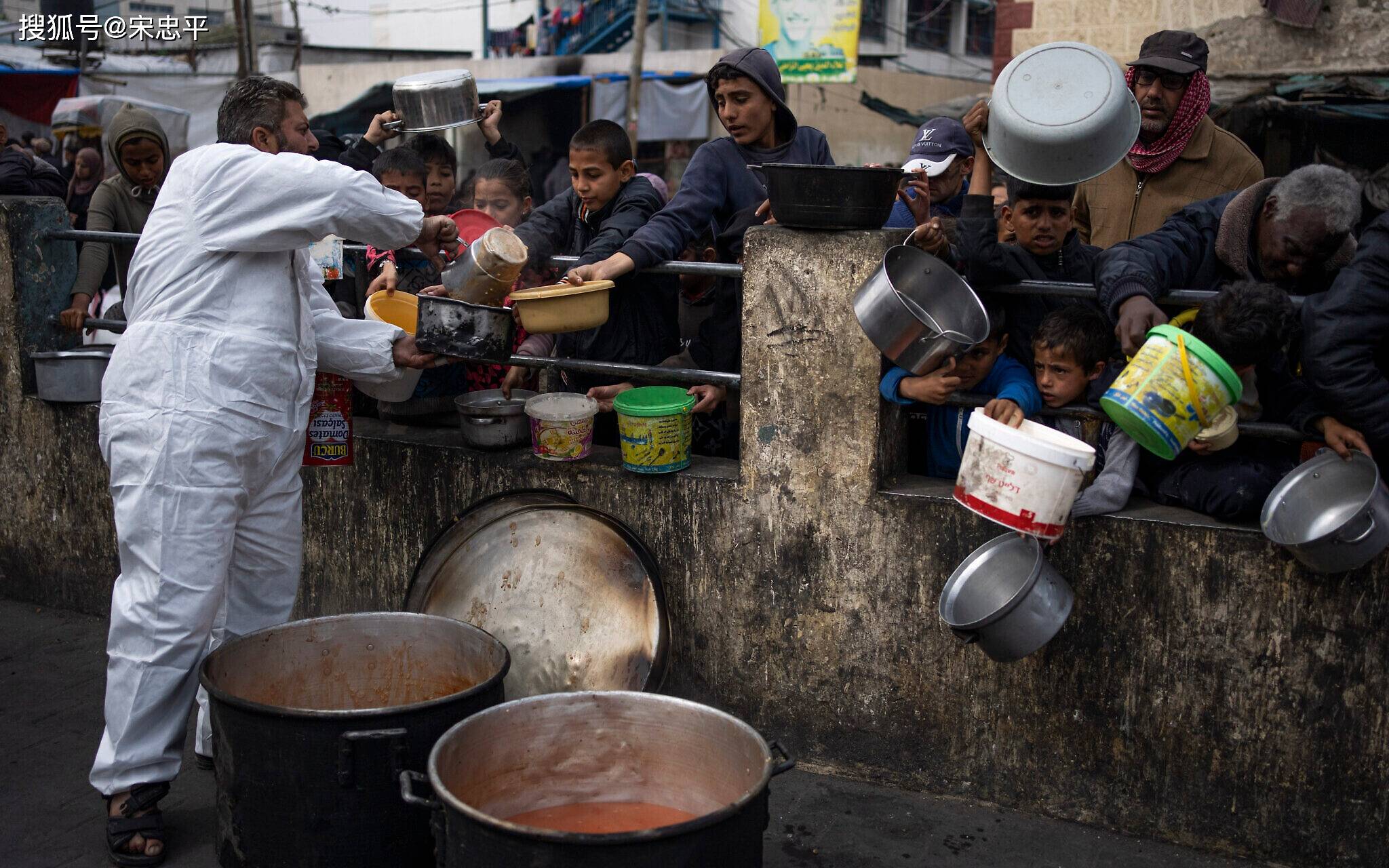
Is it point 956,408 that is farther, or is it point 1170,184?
point 1170,184

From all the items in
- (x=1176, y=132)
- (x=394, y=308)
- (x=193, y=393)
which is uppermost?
(x=1176, y=132)

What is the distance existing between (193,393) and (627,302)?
146cm

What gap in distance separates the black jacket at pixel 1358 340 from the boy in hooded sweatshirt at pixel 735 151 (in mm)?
1613

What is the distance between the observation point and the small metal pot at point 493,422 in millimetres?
3752

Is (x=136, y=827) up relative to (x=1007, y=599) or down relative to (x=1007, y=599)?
down

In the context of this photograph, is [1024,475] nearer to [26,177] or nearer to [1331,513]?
[1331,513]

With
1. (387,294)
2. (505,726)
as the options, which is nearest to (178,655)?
(505,726)

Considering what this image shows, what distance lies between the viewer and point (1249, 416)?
9.58 ft

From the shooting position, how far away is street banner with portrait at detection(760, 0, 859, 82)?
1619cm

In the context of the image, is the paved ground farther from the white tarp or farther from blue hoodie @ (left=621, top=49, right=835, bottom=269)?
the white tarp

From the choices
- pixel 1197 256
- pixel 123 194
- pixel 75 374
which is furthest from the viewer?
pixel 123 194

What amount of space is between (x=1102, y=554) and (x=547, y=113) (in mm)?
Result: 22278

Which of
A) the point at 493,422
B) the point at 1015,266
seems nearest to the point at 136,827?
the point at 493,422

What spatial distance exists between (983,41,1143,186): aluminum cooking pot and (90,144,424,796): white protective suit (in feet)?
5.42
